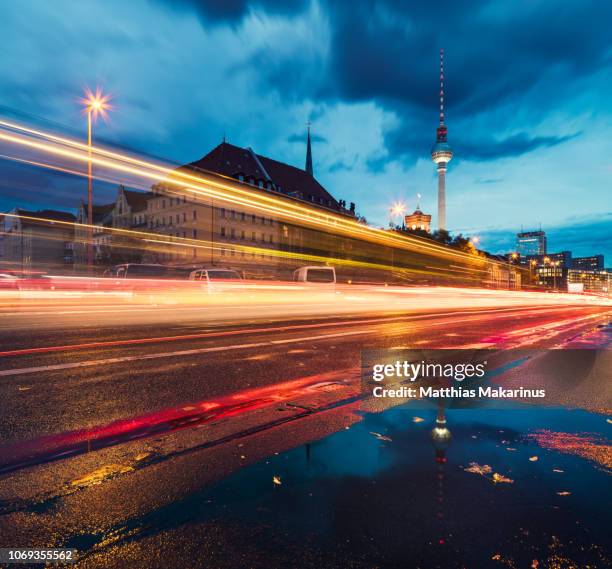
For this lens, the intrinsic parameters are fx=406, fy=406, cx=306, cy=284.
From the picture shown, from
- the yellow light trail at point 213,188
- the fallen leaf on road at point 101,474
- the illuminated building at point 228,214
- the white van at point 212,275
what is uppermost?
the illuminated building at point 228,214

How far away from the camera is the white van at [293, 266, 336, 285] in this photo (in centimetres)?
2116

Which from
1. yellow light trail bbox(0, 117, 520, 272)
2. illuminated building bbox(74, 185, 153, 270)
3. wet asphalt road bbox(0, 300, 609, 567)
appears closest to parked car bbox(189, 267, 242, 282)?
yellow light trail bbox(0, 117, 520, 272)

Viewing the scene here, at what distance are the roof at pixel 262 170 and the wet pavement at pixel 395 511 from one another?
212 feet

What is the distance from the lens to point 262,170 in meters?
76.1

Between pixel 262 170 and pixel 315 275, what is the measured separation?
5923 cm

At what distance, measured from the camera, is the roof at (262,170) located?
69.2 metres

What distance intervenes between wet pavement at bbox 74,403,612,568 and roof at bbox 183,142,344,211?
64.5 metres

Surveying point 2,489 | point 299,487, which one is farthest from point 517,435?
point 2,489

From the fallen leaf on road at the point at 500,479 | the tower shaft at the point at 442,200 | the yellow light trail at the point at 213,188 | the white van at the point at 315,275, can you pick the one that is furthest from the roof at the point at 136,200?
the tower shaft at the point at 442,200

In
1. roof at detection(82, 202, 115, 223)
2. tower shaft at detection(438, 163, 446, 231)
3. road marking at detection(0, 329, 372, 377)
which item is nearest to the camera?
road marking at detection(0, 329, 372, 377)

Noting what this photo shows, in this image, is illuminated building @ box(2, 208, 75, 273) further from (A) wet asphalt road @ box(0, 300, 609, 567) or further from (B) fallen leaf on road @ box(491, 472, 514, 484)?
(B) fallen leaf on road @ box(491, 472, 514, 484)

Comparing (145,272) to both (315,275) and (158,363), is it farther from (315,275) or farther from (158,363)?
(158,363)

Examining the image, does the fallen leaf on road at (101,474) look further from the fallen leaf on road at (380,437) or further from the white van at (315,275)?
the white van at (315,275)

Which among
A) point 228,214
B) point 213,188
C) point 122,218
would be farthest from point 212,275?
point 122,218
